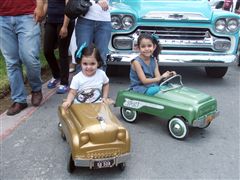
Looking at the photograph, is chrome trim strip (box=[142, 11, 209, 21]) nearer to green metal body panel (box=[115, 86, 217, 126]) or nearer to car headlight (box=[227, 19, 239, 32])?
car headlight (box=[227, 19, 239, 32])

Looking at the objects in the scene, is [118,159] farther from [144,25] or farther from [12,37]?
[144,25]

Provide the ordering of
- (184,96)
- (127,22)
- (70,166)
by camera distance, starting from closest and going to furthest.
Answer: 1. (70,166)
2. (184,96)
3. (127,22)

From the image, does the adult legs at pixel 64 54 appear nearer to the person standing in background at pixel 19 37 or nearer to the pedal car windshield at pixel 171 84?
the person standing in background at pixel 19 37

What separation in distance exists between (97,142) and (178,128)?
1.11m

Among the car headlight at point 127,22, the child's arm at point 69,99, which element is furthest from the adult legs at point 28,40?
the car headlight at point 127,22

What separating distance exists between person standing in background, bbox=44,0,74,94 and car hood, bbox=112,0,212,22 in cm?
97

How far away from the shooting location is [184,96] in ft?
12.5

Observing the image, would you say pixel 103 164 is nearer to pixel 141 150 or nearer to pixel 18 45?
pixel 141 150

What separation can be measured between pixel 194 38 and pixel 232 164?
2.58 meters

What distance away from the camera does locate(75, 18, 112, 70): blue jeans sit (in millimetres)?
4520

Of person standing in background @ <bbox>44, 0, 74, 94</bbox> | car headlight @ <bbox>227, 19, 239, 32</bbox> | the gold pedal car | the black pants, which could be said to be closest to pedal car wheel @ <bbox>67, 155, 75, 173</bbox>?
the gold pedal car

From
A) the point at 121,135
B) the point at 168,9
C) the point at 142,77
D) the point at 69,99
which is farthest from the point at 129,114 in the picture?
the point at 168,9

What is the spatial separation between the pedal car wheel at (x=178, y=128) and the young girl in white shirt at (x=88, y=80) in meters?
0.70

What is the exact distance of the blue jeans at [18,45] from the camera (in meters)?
4.16
